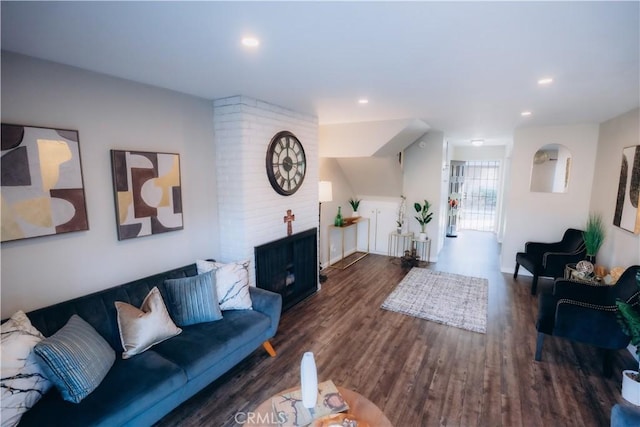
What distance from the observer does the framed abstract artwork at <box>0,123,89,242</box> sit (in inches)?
70.7

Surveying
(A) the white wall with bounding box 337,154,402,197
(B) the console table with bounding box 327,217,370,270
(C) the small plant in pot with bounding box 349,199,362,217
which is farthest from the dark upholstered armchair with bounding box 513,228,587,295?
(C) the small plant in pot with bounding box 349,199,362,217

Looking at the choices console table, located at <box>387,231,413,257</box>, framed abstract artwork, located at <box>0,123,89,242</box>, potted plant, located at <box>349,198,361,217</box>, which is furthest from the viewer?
potted plant, located at <box>349,198,361,217</box>

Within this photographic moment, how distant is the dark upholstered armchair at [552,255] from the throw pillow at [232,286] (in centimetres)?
393

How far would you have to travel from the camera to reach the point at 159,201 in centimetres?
261

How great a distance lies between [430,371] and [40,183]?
3.22 m

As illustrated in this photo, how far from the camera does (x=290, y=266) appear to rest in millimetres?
3711

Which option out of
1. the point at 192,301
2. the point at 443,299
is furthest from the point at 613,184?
the point at 192,301

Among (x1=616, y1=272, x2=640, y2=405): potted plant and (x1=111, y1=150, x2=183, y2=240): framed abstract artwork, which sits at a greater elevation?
(x1=111, y1=150, x2=183, y2=240): framed abstract artwork

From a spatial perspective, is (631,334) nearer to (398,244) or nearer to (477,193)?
(398,244)

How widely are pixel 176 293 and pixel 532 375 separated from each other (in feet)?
9.99

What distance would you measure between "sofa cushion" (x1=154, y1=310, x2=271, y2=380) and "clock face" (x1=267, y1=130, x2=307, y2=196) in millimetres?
1454

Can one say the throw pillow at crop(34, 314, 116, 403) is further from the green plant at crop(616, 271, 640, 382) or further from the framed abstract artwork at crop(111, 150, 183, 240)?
the green plant at crop(616, 271, 640, 382)

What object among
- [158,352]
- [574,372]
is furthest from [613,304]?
[158,352]

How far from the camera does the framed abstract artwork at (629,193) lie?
115 inches
